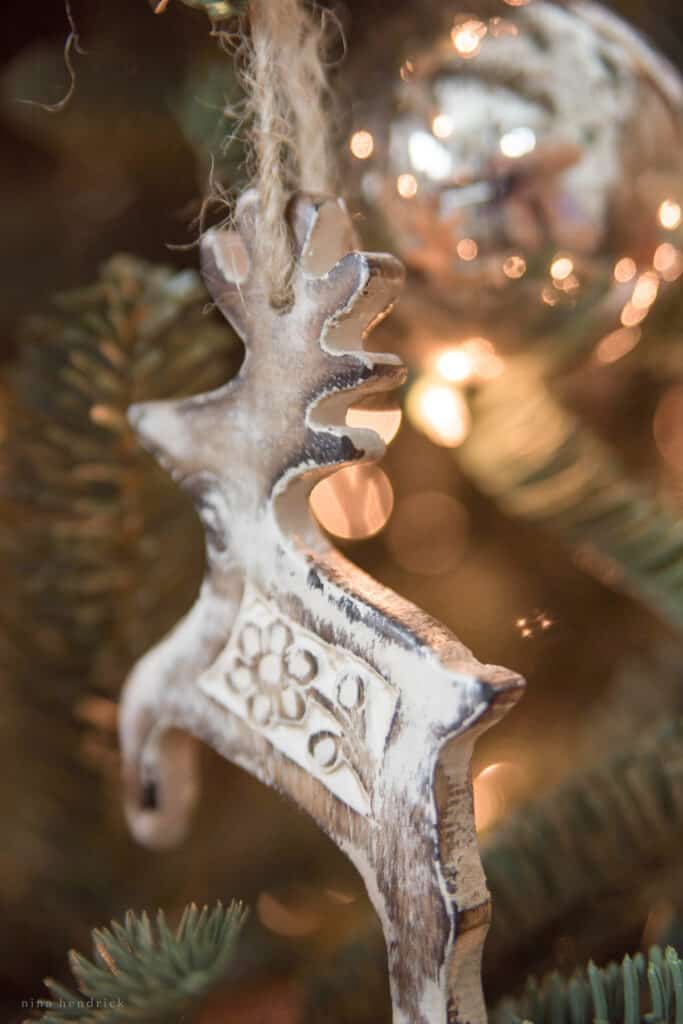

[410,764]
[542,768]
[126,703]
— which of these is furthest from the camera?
[542,768]

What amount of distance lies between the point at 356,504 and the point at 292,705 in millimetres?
266

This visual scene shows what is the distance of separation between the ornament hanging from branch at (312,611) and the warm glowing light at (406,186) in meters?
0.03

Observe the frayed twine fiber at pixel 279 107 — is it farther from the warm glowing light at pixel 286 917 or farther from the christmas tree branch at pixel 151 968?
the warm glowing light at pixel 286 917

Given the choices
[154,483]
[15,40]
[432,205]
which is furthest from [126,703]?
[15,40]

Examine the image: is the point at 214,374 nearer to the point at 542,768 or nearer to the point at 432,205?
the point at 432,205

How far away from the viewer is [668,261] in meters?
0.39

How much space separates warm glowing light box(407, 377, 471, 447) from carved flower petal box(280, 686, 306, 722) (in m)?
0.19

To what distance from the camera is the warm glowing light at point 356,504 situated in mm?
562

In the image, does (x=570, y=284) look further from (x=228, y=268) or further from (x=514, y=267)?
(x=228, y=268)

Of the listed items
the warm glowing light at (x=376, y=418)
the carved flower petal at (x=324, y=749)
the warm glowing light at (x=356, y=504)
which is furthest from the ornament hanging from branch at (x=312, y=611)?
the warm glowing light at (x=356, y=504)

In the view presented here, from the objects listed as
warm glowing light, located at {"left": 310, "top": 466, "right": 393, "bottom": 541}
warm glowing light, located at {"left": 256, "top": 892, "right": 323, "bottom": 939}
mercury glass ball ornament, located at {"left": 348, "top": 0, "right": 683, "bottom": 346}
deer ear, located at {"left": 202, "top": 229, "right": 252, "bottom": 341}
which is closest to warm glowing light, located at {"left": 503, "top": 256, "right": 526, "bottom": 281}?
mercury glass ball ornament, located at {"left": 348, "top": 0, "right": 683, "bottom": 346}

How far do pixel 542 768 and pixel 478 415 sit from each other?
0.60ft

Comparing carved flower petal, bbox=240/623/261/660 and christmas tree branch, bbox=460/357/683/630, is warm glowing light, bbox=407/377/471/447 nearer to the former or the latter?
christmas tree branch, bbox=460/357/683/630

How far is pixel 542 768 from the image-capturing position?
0.50 meters
